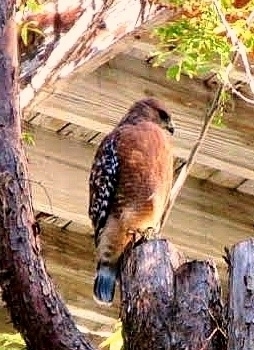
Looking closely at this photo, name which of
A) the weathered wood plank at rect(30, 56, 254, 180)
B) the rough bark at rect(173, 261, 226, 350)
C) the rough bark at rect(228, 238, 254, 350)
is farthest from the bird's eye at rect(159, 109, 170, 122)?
the rough bark at rect(228, 238, 254, 350)

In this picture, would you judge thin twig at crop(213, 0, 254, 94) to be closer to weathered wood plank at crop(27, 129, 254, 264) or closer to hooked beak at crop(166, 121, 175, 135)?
hooked beak at crop(166, 121, 175, 135)

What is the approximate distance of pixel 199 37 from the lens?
3.55 metres

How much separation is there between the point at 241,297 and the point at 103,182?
1.68 meters

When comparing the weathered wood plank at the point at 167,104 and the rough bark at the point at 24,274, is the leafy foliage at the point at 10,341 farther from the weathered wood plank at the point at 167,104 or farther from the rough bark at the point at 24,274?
the weathered wood plank at the point at 167,104

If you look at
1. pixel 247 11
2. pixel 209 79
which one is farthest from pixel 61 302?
pixel 209 79

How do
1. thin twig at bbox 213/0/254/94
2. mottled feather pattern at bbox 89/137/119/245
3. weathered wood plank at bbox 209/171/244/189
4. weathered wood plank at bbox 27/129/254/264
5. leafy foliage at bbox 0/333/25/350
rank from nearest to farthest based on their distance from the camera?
leafy foliage at bbox 0/333/25/350 → thin twig at bbox 213/0/254/94 → mottled feather pattern at bbox 89/137/119/245 → weathered wood plank at bbox 27/129/254/264 → weathered wood plank at bbox 209/171/244/189

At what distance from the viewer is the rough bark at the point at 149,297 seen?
2.41 metres

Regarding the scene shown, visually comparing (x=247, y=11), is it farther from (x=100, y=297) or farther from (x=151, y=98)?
(x=100, y=297)

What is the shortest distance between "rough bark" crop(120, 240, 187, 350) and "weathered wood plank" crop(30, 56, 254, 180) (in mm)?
1381

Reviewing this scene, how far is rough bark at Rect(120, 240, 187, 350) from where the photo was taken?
2.41 m

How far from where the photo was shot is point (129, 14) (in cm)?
336

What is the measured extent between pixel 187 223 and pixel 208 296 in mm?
1918

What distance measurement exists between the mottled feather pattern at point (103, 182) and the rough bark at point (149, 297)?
1.22m

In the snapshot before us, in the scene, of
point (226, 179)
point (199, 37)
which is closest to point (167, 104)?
point (226, 179)
